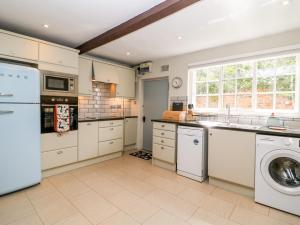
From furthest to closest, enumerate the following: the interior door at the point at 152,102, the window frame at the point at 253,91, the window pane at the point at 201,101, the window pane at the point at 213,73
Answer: the interior door at the point at 152,102 < the window pane at the point at 201,101 < the window pane at the point at 213,73 < the window frame at the point at 253,91

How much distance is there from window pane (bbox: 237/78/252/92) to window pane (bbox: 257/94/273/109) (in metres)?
0.21

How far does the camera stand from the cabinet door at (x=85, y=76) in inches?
125

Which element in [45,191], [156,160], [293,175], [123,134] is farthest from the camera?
[123,134]

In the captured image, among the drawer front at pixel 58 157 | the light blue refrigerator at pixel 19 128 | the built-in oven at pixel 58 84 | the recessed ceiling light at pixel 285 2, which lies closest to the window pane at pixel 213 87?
the recessed ceiling light at pixel 285 2

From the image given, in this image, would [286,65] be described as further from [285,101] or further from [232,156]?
[232,156]

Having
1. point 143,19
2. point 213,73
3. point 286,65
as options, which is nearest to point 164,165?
point 213,73

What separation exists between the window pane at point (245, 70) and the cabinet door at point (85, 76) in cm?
285

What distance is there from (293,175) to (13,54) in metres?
3.90

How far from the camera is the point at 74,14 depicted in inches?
80.4

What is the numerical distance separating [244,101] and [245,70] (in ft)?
1.77

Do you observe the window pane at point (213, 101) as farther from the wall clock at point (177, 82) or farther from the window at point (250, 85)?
the wall clock at point (177, 82)

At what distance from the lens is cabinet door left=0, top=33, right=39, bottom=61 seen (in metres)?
2.17

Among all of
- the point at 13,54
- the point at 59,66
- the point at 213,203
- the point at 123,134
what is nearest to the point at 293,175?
the point at 213,203

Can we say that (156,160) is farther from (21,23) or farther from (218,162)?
(21,23)
